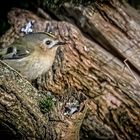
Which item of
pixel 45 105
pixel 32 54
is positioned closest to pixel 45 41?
pixel 32 54

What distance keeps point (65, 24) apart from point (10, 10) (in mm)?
863

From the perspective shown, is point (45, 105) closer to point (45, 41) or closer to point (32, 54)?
point (32, 54)

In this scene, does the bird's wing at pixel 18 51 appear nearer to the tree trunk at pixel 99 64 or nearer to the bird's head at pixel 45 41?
the bird's head at pixel 45 41

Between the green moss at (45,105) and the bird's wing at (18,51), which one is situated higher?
the green moss at (45,105)

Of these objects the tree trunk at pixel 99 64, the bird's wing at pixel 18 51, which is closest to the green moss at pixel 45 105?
the tree trunk at pixel 99 64

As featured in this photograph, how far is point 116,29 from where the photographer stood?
5062 millimetres

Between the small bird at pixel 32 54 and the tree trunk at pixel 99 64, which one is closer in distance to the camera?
the small bird at pixel 32 54

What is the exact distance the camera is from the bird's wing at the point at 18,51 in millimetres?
4395

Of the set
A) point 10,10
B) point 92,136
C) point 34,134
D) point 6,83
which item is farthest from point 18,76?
point 10,10

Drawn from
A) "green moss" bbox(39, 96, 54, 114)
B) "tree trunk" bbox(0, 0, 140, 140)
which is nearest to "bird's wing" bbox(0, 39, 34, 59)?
"tree trunk" bbox(0, 0, 140, 140)

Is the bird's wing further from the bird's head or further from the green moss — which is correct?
the green moss

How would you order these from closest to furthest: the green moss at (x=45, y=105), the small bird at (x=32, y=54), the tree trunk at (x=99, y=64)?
the green moss at (x=45, y=105)
the small bird at (x=32, y=54)
the tree trunk at (x=99, y=64)

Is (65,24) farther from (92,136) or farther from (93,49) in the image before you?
(92,136)

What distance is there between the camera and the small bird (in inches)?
171
